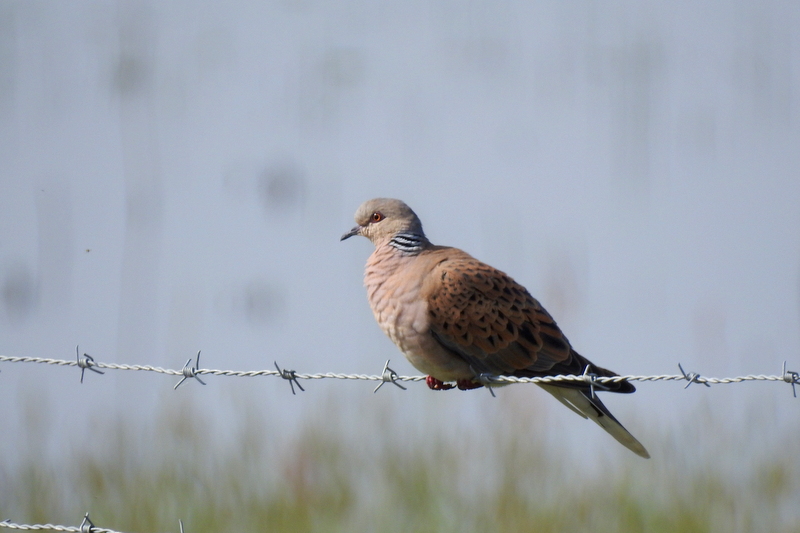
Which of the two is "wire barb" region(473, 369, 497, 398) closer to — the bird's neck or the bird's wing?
the bird's wing

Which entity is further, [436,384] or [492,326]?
[436,384]

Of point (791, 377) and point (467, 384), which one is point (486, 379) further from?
point (791, 377)

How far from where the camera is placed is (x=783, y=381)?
2633 mm

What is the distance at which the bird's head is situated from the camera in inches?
171

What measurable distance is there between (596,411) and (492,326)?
625 mm

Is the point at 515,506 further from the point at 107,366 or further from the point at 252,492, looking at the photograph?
the point at 107,366

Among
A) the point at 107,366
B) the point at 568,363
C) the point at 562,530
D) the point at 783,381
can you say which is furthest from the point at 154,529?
the point at 783,381

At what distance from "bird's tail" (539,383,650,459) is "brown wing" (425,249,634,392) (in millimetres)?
115

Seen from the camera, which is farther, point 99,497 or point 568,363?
point 99,497

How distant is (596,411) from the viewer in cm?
376

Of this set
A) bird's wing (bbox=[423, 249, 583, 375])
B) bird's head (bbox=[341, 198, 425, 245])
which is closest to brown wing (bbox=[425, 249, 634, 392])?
bird's wing (bbox=[423, 249, 583, 375])

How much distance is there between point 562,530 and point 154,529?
103 inches

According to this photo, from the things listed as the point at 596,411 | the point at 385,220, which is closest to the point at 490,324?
the point at 596,411

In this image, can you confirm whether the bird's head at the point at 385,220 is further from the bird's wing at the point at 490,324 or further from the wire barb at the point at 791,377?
the wire barb at the point at 791,377
